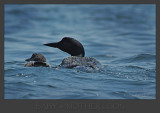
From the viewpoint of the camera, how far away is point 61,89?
21.3 feet

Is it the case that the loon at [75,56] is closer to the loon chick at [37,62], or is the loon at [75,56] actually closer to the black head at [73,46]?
the black head at [73,46]

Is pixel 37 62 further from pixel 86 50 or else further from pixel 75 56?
pixel 86 50

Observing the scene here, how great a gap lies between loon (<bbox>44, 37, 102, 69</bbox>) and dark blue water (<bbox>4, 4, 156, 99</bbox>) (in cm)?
28

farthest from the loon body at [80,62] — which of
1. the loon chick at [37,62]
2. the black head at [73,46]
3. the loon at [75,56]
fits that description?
the black head at [73,46]

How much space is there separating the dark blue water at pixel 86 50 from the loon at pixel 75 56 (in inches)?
10.9

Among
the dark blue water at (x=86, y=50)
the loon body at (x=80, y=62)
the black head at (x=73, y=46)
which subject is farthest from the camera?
the black head at (x=73, y=46)

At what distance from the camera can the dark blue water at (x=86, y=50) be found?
6504 millimetres

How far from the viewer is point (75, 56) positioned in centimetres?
852

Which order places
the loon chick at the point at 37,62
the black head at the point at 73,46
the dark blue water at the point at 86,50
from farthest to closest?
the black head at the point at 73,46
the loon chick at the point at 37,62
the dark blue water at the point at 86,50

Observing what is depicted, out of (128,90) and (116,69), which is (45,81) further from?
(116,69)

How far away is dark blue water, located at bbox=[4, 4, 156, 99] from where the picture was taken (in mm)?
6504

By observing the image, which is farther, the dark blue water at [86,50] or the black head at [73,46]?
the black head at [73,46]

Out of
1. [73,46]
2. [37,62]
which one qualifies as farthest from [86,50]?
[37,62]

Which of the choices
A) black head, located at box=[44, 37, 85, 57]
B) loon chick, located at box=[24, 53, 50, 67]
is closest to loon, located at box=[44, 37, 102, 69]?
black head, located at box=[44, 37, 85, 57]
